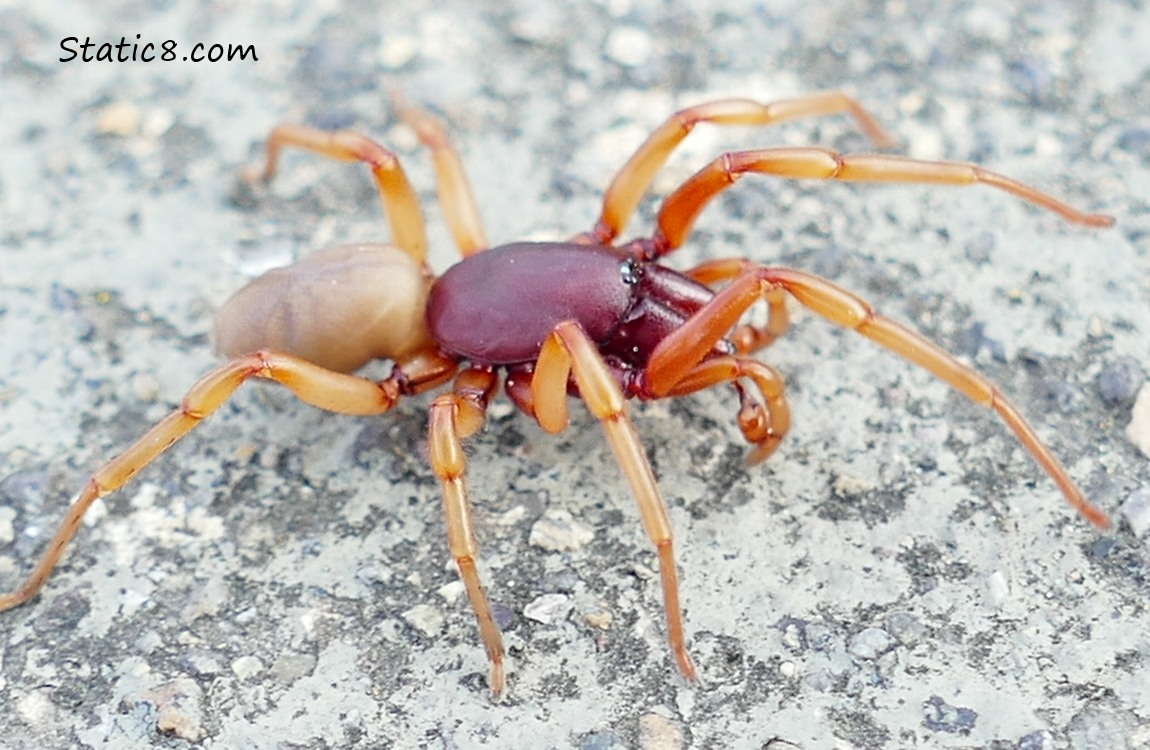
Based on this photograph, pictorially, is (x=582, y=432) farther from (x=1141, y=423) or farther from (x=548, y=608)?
(x=1141, y=423)

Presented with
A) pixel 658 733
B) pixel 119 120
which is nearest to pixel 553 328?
pixel 658 733

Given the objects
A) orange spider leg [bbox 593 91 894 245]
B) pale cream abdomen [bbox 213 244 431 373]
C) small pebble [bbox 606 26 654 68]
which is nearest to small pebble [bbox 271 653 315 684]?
pale cream abdomen [bbox 213 244 431 373]

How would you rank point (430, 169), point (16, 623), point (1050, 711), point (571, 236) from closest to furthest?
point (1050, 711) < point (16, 623) < point (571, 236) < point (430, 169)

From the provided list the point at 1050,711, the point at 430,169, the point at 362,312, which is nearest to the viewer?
the point at 1050,711

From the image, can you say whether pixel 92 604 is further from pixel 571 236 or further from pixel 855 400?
pixel 855 400

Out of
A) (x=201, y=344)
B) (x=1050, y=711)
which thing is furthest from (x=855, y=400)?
(x=201, y=344)

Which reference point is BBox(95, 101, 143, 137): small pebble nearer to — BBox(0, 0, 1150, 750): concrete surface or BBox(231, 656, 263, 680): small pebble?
BBox(0, 0, 1150, 750): concrete surface

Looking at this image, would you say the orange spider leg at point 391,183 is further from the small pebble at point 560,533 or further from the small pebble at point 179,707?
the small pebble at point 179,707
